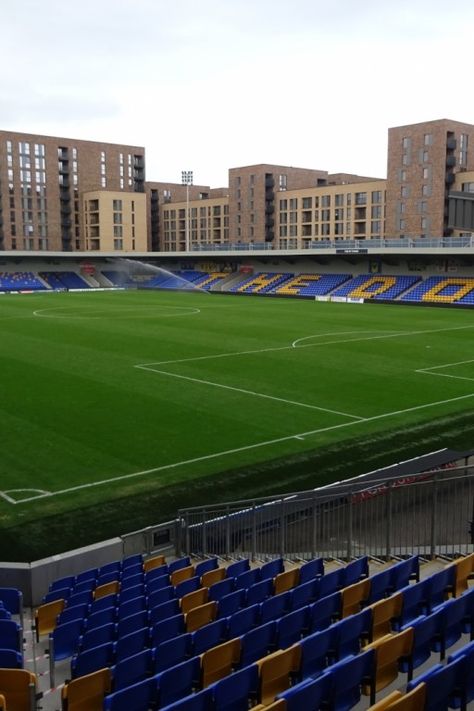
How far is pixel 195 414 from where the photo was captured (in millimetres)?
26406

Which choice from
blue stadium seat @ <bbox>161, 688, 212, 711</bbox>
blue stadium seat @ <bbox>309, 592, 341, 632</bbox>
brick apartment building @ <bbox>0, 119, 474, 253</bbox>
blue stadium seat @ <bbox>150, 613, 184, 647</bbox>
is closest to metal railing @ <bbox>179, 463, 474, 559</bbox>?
blue stadium seat @ <bbox>309, 592, 341, 632</bbox>

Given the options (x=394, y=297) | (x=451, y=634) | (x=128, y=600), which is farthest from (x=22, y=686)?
(x=394, y=297)

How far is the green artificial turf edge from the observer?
15844 millimetres

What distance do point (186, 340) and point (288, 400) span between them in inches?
720

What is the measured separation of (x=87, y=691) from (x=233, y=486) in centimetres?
1210

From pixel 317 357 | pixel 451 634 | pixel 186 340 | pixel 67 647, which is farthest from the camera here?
pixel 186 340

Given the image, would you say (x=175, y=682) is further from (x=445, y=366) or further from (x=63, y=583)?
(x=445, y=366)

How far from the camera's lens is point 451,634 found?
8188 millimetres

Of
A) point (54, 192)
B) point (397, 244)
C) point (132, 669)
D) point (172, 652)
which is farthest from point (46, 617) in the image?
point (54, 192)

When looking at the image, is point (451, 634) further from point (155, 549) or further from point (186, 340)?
point (186, 340)

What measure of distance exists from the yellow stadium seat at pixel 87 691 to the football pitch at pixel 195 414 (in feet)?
27.3

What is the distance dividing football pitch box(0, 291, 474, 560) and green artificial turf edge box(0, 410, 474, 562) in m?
0.05

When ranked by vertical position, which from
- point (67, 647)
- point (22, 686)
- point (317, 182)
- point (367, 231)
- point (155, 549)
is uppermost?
point (317, 182)

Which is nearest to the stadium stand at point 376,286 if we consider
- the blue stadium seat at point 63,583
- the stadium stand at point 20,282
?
the stadium stand at point 20,282
